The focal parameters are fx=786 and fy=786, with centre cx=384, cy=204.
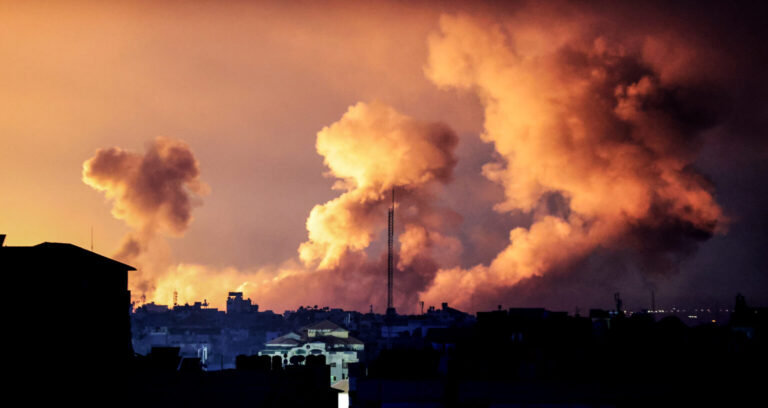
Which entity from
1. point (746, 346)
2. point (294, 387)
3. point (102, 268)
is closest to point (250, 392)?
point (294, 387)

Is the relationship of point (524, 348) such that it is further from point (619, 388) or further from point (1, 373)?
point (1, 373)

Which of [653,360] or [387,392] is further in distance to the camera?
[653,360]

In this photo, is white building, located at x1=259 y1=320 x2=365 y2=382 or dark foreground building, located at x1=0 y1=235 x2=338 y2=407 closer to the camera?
dark foreground building, located at x1=0 y1=235 x2=338 y2=407

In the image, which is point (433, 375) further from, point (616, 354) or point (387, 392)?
point (616, 354)

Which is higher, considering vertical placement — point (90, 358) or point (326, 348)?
point (90, 358)

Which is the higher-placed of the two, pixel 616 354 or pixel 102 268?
pixel 102 268

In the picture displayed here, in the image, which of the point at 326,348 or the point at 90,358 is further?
the point at 326,348

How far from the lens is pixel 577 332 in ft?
217

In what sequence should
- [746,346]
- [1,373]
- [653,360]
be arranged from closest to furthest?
[1,373] < [653,360] < [746,346]

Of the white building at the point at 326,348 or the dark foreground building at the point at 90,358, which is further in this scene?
the white building at the point at 326,348

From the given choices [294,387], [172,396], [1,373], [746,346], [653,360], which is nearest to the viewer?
[1,373]

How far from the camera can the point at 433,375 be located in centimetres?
5350

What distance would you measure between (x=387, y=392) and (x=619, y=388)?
15.9 metres

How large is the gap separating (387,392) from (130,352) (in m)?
17.3
